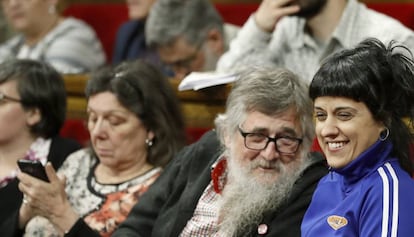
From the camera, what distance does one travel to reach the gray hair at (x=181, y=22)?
4449mm

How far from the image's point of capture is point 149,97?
137 inches

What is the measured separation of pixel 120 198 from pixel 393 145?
1.25 metres

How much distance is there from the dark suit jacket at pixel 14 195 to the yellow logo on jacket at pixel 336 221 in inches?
54.8

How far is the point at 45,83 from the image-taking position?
3781 millimetres

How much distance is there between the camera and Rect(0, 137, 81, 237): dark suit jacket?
339 cm

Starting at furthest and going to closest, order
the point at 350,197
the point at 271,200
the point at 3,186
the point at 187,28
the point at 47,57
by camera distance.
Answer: the point at 47,57, the point at 187,28, the point at 3,186, the point at 271,200, the point at 350,197

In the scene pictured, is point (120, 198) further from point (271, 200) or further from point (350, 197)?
point (350, 197)

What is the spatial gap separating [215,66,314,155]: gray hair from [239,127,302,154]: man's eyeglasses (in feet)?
0.14

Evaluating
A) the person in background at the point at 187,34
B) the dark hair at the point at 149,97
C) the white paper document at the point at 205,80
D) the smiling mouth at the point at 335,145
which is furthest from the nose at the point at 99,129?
the smiling mouth at the point at 335,145

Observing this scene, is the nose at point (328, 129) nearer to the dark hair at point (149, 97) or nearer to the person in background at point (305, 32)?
the person in background at point (305, 32)

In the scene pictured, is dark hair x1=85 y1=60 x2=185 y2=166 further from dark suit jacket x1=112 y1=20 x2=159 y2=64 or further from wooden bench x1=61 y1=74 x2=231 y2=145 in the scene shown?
dark suit jacket x1=112 y1=20 x2=159 y2=64

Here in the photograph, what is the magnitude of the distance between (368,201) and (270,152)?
49 centimetres

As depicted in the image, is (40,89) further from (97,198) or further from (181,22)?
(181,22)

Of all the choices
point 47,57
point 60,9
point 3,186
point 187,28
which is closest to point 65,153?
point 3,186
